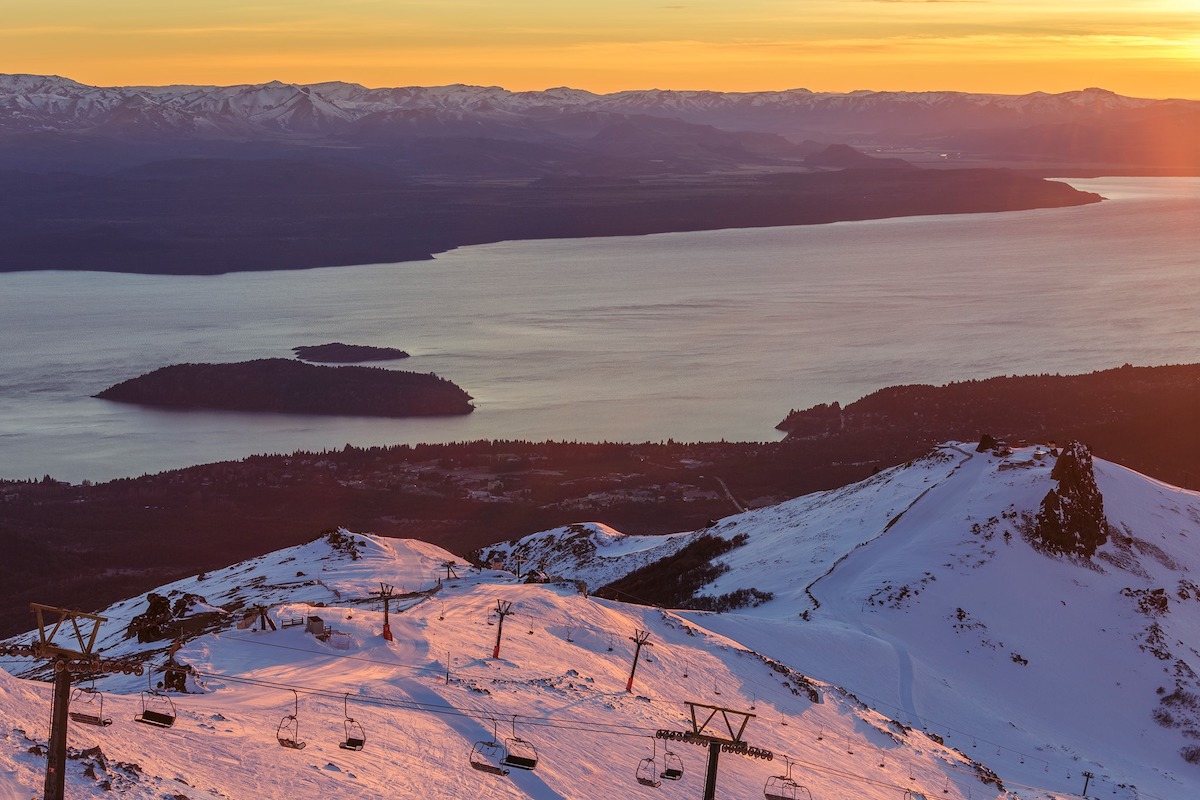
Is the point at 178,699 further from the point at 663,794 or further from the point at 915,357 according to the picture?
the point at 915,357

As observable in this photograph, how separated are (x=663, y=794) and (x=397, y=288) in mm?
170651

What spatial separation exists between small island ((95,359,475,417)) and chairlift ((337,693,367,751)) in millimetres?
86118

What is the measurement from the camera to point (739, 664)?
32.4 meters

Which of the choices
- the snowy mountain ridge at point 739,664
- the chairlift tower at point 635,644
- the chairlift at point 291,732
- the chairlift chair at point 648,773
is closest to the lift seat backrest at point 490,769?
the snowy mountain ridge at point 739,664

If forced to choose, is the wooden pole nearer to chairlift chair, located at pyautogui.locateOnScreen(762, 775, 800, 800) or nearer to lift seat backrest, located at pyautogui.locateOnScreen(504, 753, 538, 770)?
lift seat backrest, located at pyautogui.locateOnScreen(504, 753, 538, 770)

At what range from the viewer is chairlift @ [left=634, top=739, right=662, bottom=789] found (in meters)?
23.7

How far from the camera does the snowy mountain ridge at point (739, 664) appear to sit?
2231 cm

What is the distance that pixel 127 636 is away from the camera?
3192 centimetres

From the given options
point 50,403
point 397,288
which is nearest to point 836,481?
point 50,403

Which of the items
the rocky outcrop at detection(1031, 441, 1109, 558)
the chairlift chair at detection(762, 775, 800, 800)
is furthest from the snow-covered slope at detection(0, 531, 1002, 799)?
the rocky outcrop at detection(1031, 441, 1109, 558)

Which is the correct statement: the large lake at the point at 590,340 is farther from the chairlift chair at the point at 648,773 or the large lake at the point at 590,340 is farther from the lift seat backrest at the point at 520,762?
the lift seat backrest at the point at 520,762

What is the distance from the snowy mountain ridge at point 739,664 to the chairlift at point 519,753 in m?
0.27

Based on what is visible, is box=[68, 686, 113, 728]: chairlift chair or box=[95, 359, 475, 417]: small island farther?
box=[95, 359, 475, 417]: small island

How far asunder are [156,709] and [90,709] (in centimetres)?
119
